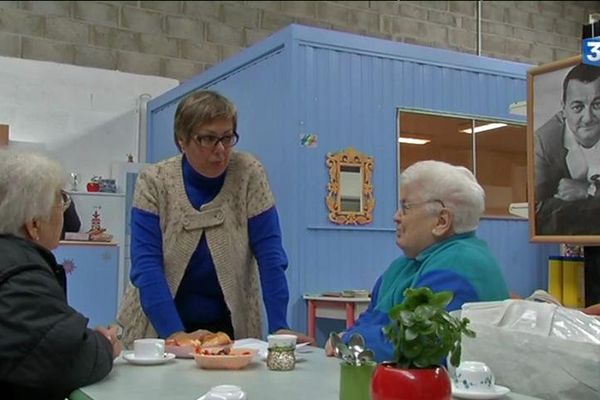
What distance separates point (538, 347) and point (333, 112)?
2.63 meters

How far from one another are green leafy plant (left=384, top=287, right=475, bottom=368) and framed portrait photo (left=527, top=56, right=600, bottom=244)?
1.64m

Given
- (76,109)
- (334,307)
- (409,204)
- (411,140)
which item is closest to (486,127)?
(411,140)

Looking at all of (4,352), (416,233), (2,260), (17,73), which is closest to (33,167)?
(2,260)

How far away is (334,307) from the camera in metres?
3.54

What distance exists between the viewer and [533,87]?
276 cm

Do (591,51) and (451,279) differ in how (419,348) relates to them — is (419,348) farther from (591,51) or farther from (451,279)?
(591,51)

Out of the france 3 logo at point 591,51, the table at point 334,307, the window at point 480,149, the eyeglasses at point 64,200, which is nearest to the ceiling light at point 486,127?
the window at point 480,149

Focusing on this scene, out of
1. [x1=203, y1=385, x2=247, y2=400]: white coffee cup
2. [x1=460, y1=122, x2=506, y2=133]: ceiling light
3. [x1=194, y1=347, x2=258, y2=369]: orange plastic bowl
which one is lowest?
[x1=194, y1=347, x2=258, y2=369]: orange plastic bowl

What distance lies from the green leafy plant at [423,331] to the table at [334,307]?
230 cm

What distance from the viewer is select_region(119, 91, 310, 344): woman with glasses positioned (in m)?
2.17

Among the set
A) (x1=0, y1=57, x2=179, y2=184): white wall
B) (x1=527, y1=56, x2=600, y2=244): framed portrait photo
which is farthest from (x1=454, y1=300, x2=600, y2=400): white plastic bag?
(x1=0, y1=57, x2=179, y2=184): white wall

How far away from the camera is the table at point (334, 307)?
345cm

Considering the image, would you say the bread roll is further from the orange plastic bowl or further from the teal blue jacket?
the teal blue jacket

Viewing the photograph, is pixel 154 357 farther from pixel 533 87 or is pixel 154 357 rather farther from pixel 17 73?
pixel 17 73
